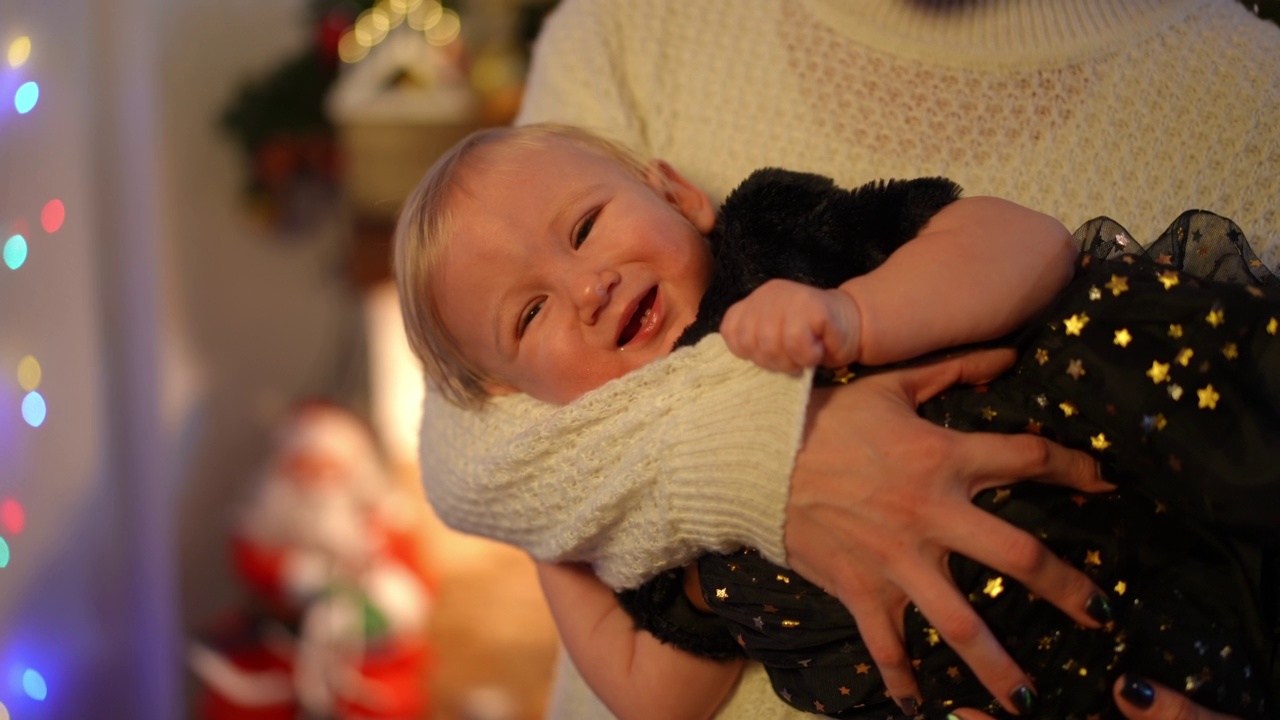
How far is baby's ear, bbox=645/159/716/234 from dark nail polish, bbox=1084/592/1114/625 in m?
0.48

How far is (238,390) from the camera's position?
8.96ft

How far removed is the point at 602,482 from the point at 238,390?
215 centimetres

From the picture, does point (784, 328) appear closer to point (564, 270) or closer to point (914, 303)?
point (914, 303)

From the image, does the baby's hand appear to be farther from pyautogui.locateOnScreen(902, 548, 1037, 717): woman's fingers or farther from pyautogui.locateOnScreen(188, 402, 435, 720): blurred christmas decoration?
pyautogui.locateOnScreen(188, 402, 435, 720): blurred christmas decoration

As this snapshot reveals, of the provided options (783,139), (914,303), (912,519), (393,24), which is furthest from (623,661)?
(393,24)

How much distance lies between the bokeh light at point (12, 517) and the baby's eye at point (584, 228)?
76 cm

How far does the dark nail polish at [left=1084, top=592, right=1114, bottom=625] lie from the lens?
2.38ft

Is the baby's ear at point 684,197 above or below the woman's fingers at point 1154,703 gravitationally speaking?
above

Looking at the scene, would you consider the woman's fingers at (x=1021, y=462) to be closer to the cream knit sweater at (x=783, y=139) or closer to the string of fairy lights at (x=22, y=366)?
the cream knit sweater at (x=783, y=139)

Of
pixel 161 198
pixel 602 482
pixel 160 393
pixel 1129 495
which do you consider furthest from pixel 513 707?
pixel 1129 495

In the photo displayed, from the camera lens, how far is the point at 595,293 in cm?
88

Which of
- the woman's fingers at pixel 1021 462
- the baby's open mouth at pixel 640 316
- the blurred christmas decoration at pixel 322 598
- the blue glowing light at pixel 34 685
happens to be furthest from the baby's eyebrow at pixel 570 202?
the blurred christmas decoration at pixel 322 598

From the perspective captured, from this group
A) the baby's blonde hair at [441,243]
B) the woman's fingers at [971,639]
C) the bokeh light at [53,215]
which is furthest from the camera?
the bokeh light at [53,215]

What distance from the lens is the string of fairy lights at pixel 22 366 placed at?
1.15 metres
